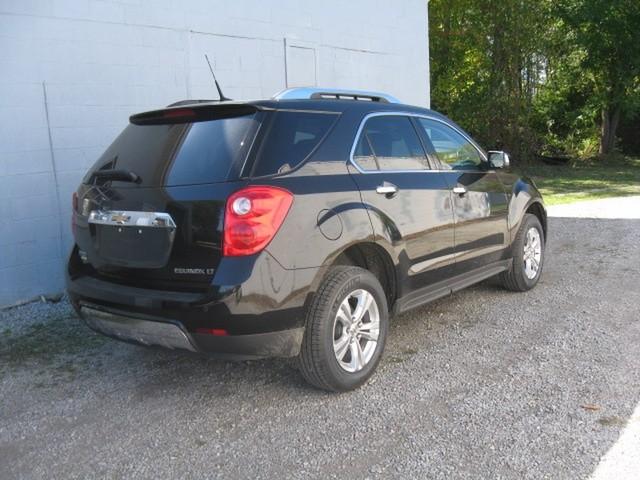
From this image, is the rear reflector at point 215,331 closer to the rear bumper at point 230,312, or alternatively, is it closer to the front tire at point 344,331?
the rear bumper at point 230,312

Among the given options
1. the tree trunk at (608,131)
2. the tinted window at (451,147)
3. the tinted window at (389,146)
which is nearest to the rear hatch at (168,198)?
the tinted window at (389,146)

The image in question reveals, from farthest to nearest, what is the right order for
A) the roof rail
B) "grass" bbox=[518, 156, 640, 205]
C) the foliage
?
the foliage, "grass" bbox=[518, 156, 640, 205], the roof rail

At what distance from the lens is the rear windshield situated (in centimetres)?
353

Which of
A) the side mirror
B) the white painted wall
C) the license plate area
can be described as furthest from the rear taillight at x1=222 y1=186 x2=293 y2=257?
the white painted wall

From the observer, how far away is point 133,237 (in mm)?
3639

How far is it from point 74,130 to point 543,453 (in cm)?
518

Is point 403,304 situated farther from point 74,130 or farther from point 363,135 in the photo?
point 74,130

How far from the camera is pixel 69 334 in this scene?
5305mm

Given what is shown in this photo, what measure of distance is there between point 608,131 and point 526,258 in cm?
1772

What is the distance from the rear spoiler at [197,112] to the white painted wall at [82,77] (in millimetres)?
2532

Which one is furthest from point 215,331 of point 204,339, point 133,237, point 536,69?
point 536,69

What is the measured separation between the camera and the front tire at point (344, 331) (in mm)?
3686

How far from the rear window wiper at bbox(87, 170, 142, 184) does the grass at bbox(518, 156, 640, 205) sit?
1029 centimetres

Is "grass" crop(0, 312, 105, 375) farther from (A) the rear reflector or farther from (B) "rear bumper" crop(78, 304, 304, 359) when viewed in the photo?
(A) the rear reflector
